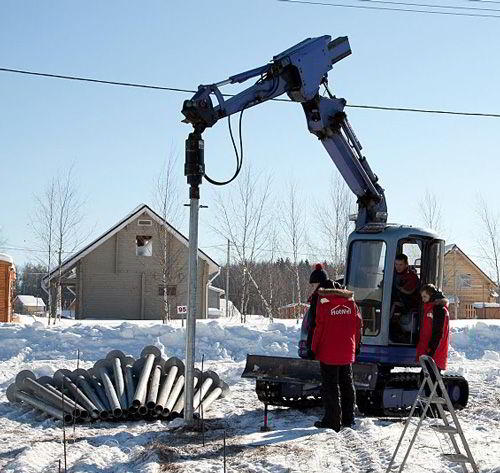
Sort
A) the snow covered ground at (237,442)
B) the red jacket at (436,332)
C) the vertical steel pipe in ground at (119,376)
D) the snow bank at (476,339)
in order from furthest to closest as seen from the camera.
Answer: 1. the snow bank at (476,339)
2. the vertical steel pipe in ground at (119,376)
3. the red jacket at (436,332)
4. the snow covered ground at (237,442)

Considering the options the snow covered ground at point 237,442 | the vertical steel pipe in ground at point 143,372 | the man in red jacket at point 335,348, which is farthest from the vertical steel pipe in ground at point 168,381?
the man in red jacket at point 335,348

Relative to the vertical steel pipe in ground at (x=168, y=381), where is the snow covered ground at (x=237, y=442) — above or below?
below

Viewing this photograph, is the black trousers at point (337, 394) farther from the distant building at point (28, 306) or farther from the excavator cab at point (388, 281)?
the distant building at point (28, 306)

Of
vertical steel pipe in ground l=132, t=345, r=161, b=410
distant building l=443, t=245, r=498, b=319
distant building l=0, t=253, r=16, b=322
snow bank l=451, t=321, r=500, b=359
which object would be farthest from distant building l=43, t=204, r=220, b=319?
vertical steel pipe in ground l=132, t=345, r=161, b=410

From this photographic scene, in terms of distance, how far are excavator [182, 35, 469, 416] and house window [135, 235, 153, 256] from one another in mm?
26390

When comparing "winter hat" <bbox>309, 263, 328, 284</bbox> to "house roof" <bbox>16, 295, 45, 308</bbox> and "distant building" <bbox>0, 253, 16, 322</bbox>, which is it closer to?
"distant building" <bbox>0, 253, 16, 322</bbox>

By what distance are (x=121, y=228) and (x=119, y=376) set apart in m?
26.6

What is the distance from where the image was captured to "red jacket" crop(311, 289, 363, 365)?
31.6 ft

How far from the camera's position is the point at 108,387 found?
37.3ft

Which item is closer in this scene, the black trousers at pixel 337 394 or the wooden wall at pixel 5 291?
the black trousers at pixel 337 394

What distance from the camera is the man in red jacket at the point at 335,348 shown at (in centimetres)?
962

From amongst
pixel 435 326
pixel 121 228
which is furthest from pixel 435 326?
pixel 121 228

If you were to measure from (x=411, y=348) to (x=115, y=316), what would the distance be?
27.9 m

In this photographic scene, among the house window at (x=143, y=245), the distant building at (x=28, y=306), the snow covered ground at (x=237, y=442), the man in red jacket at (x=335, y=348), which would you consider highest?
the house window at (x=143, y=245)
